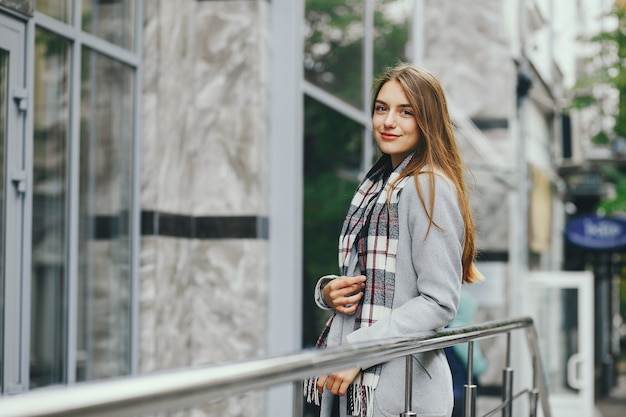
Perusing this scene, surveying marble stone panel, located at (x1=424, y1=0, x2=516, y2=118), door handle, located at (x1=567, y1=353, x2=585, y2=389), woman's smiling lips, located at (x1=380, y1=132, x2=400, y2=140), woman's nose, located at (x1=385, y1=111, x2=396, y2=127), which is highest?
Answer: marble stone panel, located at (x1=424, y1=0, x2=516, y2=118)

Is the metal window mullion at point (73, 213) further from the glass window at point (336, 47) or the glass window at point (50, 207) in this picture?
the glass window at point (336, 47)

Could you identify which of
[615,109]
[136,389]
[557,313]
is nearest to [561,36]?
[615,109]

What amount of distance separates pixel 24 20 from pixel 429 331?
2539mm

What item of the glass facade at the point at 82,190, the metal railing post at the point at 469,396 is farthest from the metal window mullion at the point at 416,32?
the metal railing post at the point at 469,396

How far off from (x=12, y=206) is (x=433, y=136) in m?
2.29

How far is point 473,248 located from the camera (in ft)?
9.03

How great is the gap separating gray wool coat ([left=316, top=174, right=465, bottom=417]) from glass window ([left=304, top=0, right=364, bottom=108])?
410cm

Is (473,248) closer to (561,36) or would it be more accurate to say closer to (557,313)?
(557,313)

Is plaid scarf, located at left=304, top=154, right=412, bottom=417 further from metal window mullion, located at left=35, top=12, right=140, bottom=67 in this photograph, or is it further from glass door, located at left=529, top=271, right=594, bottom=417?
glass door, located at left=529, top=271, right=594, bottom=417

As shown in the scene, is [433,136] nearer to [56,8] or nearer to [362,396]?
[362,396]

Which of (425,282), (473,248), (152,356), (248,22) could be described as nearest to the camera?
(425,282)

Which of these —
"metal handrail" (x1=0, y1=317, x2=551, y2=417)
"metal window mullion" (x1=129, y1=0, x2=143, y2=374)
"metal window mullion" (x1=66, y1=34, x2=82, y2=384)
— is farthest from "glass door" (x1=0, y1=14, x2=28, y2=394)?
"metal handrail" (x1=0, y1=317, x2=551, y2=417)

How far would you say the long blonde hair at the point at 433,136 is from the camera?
2684 millimetres

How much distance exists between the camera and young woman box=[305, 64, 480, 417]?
2588mm
